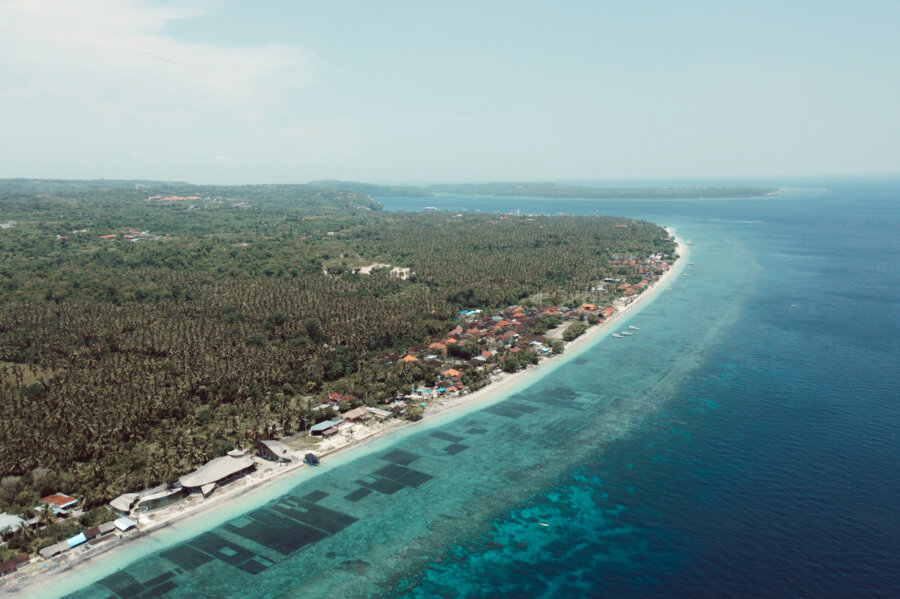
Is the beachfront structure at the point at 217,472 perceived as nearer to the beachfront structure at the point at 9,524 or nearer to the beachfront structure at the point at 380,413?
the beachfront structure at the point at 9,524

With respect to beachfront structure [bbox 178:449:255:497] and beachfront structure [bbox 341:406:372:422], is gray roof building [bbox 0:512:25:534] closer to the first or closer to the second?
beachfront structure [bbox 178:449:255:497]

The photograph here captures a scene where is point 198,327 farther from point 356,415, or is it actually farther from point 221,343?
point 356,415

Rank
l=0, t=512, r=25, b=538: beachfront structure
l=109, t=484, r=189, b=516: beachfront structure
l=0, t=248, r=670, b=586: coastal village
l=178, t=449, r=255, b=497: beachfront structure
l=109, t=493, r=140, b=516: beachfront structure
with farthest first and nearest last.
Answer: l=178, t=449, r=255, b=497: beachfront structure, l=109, t=484, r=189, b=516: beachfront structure, l=109, t=493, r=140, b=516: beachfront structure, l=0, t=248, r=670, b=586: coastal village, l=0, t=512, r=25, b=538: beachfront structure

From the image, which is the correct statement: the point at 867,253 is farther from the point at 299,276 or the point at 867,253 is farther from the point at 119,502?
the point at 119,502

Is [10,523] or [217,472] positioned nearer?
[10,523]

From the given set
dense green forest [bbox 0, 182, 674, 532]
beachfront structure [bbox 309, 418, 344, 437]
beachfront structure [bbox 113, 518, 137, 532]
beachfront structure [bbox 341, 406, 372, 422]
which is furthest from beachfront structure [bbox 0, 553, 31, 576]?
beachfront structure [bbox 341, 406, 372, 422]

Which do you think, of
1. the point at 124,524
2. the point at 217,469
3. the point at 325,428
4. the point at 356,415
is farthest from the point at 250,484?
the point at 356,415

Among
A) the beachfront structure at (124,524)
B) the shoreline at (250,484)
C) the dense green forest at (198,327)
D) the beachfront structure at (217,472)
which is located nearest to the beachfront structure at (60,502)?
the dense green forest at (198,327)

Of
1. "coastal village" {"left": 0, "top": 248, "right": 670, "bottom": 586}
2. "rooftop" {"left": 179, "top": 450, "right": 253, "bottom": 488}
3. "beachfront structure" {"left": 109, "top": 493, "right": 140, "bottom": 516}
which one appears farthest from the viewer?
"rooftop" {"left": 179, "top": 450, "right": 253, "bottom": 488}
